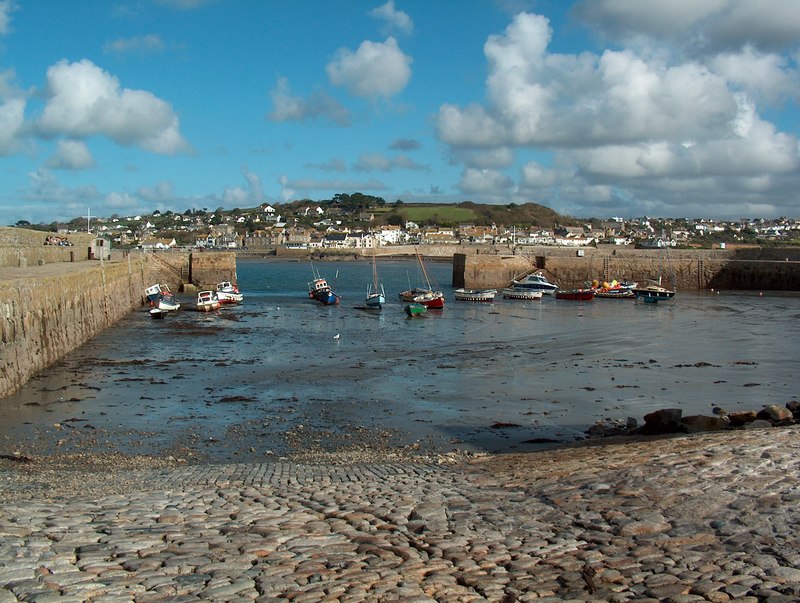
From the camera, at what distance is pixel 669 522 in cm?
686

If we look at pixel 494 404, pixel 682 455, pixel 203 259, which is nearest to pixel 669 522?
pixel 682 455

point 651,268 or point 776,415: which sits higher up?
→ point 651,268

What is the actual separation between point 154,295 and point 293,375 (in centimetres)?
2458

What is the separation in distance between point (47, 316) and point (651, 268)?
56152 millimetres

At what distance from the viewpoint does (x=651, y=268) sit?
68.9 meters

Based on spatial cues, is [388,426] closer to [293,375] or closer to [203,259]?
[293,375]

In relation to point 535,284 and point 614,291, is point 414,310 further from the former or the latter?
point 614,291

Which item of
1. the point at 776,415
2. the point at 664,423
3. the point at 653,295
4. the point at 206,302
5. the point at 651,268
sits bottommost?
the point at 653,295

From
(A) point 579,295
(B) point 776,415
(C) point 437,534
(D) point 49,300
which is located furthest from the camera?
(A) point 579,295

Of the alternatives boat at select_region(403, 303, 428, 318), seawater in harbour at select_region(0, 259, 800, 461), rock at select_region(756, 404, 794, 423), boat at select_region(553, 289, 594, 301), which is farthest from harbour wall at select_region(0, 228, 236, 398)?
boat at select_region(553, 289, 594, 301)

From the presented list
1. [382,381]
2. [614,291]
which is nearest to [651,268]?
[614,291]

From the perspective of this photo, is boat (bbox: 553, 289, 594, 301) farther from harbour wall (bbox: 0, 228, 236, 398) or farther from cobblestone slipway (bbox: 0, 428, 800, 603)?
cobblestone slipway (bbox: 0, 428, 800, 603)

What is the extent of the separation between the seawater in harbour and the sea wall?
53cm

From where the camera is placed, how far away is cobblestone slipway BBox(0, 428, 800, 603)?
560 centimetres
